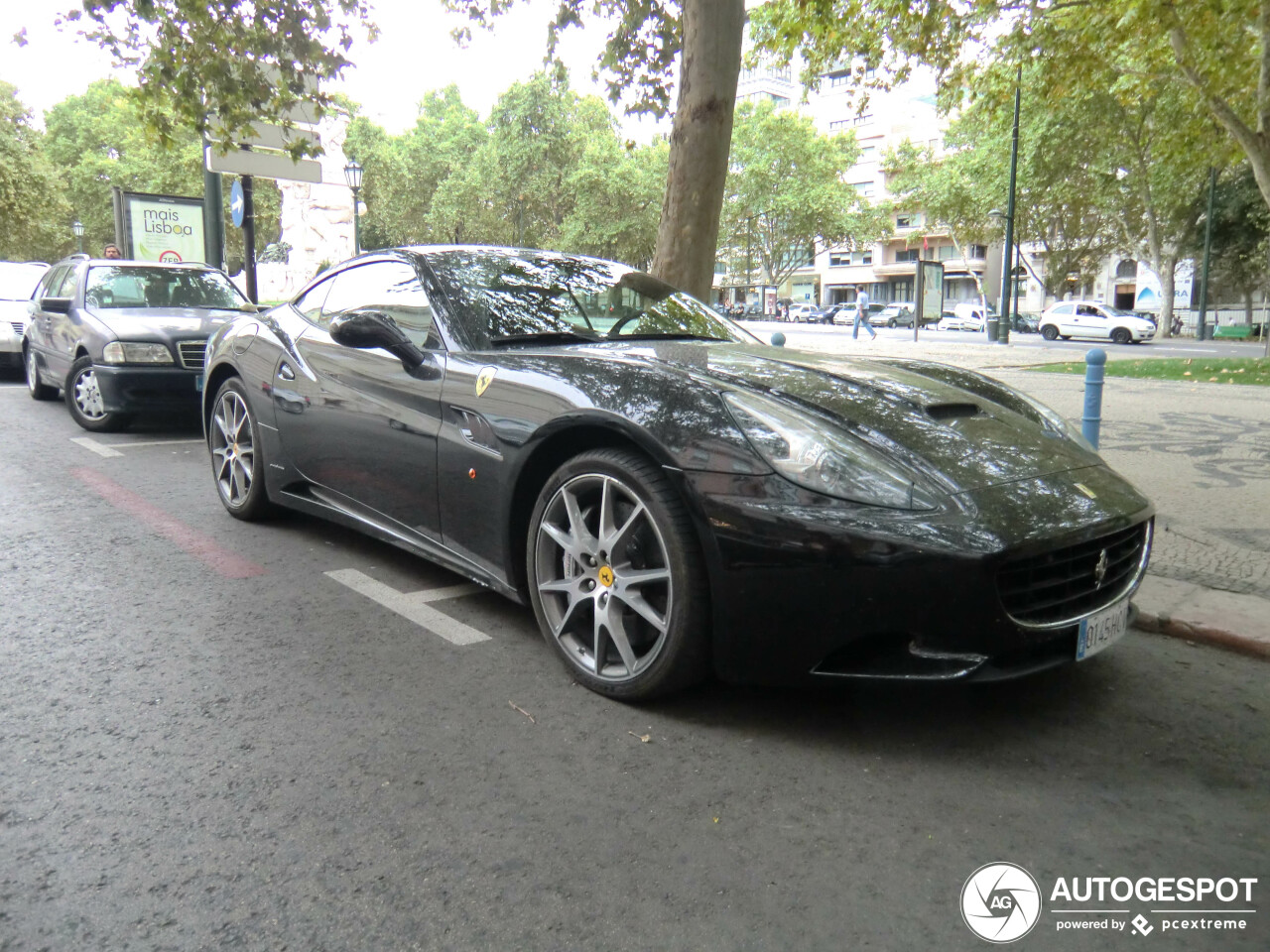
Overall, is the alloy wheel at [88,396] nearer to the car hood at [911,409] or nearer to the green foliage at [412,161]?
the car hood at [911,409]

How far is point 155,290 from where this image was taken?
9.23 metres

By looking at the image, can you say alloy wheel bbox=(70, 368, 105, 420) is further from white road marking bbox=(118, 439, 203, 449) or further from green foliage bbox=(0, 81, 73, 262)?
green foliage bbox=(0, 81, 73, 262)

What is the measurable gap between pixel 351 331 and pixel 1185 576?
11.6 ft

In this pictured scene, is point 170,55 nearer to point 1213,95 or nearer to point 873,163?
point 1213,95

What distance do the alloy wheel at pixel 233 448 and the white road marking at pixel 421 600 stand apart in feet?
3.59

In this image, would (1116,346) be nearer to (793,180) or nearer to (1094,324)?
(1094,324)

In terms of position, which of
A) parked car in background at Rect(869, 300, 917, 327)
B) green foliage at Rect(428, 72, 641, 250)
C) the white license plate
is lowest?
the white license plate

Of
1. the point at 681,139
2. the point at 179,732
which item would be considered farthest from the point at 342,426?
the point at 681,139

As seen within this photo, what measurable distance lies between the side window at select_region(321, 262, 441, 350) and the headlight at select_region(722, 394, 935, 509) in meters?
1.48

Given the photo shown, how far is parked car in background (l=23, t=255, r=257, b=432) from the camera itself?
8.21m

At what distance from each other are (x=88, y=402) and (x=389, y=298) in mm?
5597

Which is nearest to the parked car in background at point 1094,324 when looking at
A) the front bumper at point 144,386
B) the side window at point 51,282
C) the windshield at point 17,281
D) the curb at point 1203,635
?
the windshield at point 17,281

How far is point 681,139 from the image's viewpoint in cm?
756

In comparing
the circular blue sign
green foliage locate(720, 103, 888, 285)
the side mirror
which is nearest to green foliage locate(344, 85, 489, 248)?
green foliage locate(720, 103, 888, 285)
